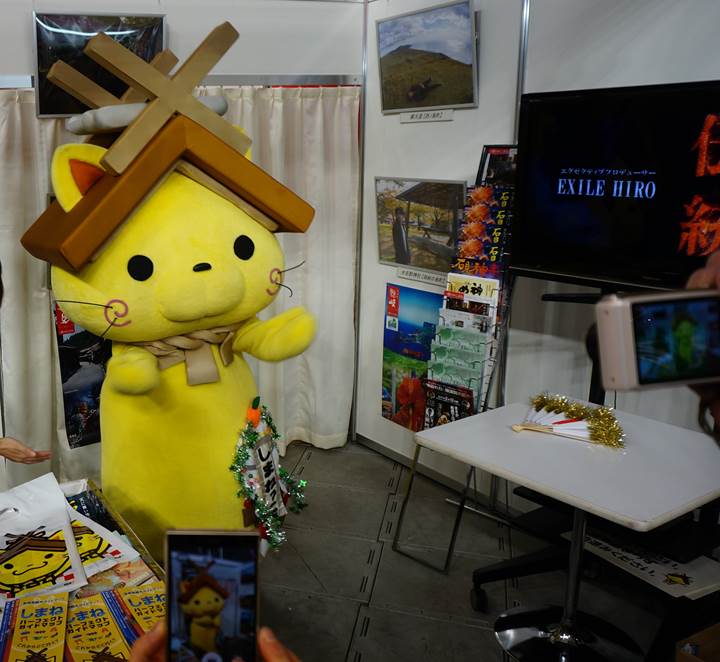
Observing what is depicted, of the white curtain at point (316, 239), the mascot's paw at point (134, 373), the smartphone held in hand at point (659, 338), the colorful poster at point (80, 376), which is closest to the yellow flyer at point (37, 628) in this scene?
the mascot's paw at point (134, 373)

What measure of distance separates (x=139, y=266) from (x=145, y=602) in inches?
39.9

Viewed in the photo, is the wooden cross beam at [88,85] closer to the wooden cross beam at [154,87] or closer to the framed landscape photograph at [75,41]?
the wooden cross beam at [154,87]

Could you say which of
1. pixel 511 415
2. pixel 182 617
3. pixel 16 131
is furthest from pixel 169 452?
pixel 16 131

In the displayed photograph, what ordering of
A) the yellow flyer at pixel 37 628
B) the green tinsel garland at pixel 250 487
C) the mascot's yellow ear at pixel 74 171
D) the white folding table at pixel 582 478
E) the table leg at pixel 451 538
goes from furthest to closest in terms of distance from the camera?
the table leg at pixel 451 538 < the green tinsel garland at pixel 250 487 < the mascot's yellow ear at pixel 74 171 < the white folding table at pixel 582 478 < the yellow flyer at pixel 37 628

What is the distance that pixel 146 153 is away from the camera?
1.95 m

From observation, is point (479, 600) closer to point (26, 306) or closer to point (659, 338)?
point (659, 338)

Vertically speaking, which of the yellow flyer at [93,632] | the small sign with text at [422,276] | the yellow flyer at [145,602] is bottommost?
the yellow flyer at [93,632]

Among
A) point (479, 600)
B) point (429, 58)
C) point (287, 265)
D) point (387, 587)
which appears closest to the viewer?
point (479, 600)

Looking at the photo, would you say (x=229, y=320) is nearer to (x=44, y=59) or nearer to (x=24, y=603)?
(x=24, y=603)

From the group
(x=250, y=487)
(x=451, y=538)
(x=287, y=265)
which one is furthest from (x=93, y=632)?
(x=287, y=265)

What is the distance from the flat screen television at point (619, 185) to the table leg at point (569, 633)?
2.87ft

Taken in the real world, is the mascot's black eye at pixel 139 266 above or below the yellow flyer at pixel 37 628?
above

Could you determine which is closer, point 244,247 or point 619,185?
point 244,247

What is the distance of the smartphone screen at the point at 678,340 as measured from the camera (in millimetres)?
652
